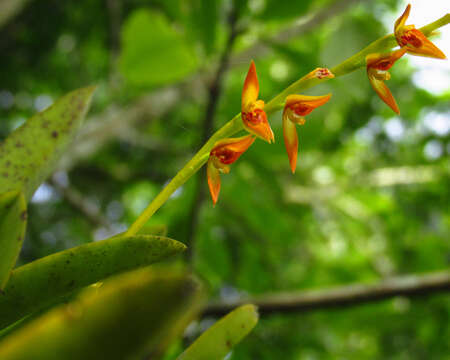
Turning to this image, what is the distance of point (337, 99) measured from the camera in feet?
4.02

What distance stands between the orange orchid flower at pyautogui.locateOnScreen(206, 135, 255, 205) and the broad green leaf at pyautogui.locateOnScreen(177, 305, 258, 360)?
90mm

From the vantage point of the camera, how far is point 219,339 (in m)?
0.33

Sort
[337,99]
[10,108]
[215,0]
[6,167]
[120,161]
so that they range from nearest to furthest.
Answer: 1. [6,167]
2. [215,0]
3. [337,99]
4. [10,108]
5. [120,161]

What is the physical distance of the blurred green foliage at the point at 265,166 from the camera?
121 centimetres

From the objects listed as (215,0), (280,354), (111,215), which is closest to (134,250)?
(215,0)

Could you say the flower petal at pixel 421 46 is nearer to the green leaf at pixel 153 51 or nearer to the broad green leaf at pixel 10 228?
the broad green leaf at pixel 10 228

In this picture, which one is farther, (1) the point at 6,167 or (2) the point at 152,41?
(2) the point at 152,41

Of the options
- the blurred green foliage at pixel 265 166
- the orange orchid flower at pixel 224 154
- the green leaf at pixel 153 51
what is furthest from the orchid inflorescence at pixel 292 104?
the green leaf at pixel 153 51

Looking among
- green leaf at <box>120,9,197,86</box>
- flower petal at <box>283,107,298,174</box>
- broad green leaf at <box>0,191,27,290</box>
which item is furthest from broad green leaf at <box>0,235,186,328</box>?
green leaf at <box>120,9,197,86</box>

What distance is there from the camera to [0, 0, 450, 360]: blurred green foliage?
1.21 m

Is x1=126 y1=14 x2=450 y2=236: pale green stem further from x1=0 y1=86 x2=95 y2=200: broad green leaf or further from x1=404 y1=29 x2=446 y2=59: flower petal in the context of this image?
x1=0 y1=86 x2=95 y2=200: broad green leaf

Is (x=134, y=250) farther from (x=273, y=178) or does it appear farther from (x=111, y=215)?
(x=111, y=215)

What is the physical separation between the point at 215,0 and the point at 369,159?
1.46 metres

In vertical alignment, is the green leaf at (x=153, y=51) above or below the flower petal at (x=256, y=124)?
below
